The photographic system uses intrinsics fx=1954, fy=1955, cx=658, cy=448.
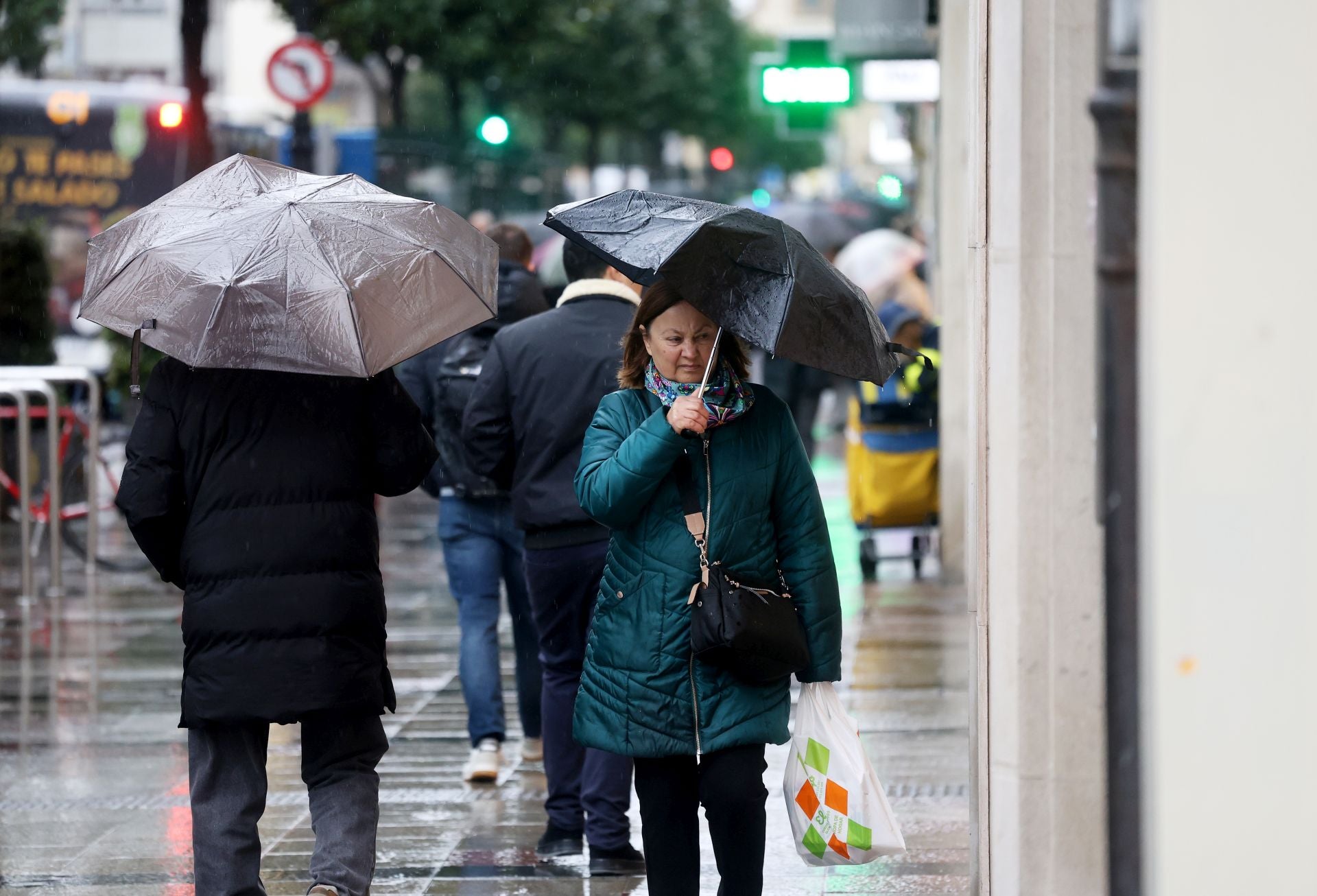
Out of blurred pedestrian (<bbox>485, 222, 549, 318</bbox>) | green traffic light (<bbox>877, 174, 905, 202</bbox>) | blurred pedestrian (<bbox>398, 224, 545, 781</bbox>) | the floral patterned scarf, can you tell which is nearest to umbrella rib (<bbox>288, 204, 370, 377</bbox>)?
the floral patterned scarf

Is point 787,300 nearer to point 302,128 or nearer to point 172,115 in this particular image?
point 302,128

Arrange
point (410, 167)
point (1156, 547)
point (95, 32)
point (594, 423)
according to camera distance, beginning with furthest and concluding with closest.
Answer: point (410, 167) → point (95, 32) → point (594, 423) → point (1156, 547)

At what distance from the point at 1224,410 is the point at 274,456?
2.44 meters

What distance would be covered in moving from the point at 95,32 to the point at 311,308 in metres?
13.5

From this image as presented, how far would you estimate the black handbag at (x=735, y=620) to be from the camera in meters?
4.11

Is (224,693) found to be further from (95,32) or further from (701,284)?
(95,32)

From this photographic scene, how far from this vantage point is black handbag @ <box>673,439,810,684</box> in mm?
4109

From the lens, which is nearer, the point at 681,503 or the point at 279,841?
the point at 681,503

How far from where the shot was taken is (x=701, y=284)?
13.5 ft

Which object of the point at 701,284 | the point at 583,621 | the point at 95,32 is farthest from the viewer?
the point at 95,32

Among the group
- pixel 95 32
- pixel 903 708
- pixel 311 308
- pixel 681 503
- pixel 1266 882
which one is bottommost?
pixel 903 708

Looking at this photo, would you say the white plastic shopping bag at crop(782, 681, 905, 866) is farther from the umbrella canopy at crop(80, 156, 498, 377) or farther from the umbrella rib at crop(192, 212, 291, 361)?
the umbrella rib at crop(192, 212, 291, 361)

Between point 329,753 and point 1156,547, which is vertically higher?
point 1156,547

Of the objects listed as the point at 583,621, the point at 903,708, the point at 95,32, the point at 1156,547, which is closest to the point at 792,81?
the point at 95,32
